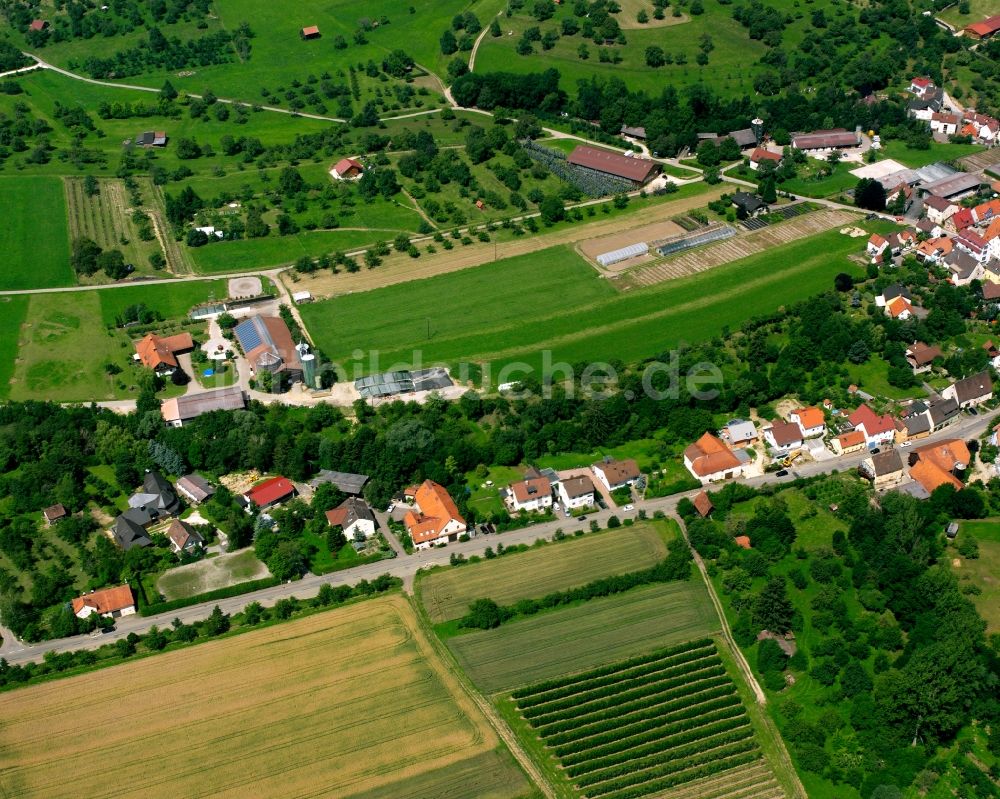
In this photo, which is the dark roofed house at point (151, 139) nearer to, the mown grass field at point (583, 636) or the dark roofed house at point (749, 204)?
the dark roofed house at point (749, 204)

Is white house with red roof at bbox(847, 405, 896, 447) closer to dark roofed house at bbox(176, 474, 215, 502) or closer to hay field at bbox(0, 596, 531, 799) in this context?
hay field at bbox(0, 596, 531, 799)

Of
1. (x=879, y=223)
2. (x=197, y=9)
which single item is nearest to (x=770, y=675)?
(x=879, y=223)

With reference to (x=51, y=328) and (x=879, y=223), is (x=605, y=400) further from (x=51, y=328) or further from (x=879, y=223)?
(x=51, y=328)

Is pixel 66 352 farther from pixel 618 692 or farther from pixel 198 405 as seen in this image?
pixel 618 692

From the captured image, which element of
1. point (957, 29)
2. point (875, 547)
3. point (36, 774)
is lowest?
point (36, 774)

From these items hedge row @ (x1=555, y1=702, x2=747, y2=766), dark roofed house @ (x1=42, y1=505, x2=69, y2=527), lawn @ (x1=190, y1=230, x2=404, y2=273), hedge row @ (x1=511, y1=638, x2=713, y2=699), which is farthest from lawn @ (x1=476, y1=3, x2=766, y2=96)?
hedge row @ (x1=555, y1=702, x2=747, y2=766)

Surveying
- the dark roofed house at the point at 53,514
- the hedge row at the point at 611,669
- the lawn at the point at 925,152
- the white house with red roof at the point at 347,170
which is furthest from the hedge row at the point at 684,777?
the lawn at the point at 925,152
